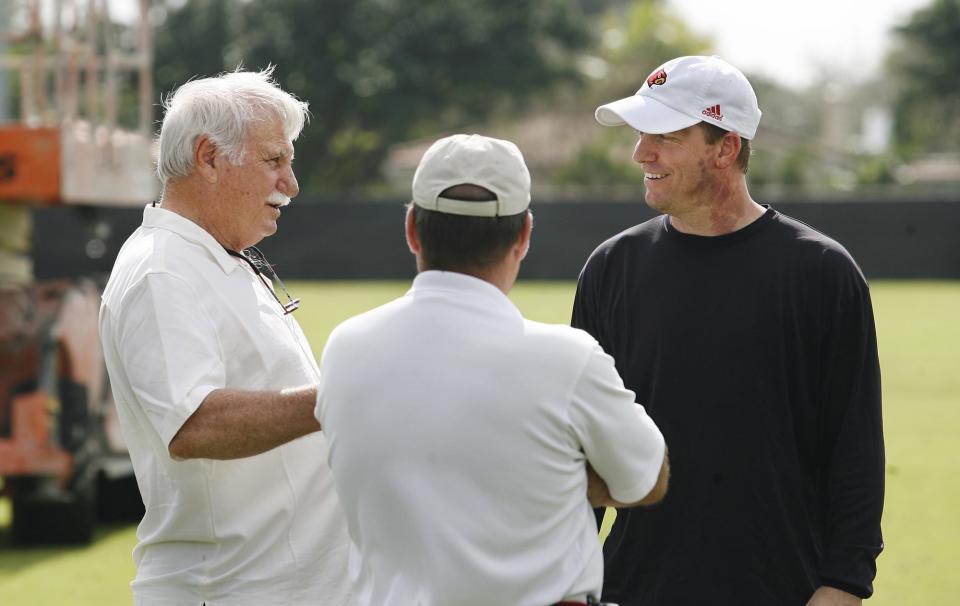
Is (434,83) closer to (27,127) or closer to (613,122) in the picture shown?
(27,127)

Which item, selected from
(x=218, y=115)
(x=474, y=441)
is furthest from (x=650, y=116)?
(x=474, y=441)

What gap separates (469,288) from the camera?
244 centimetres

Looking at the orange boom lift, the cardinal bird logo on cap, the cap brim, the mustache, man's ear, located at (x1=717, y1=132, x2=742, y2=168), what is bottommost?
the orange boom lift

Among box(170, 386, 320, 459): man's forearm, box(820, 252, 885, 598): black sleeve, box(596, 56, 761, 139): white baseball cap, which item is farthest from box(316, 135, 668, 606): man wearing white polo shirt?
box(596, 56, 761, 139): white baseball cap

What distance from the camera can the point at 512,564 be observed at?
241 cm

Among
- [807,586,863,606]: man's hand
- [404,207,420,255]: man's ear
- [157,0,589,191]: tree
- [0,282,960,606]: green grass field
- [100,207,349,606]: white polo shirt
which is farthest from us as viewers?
[157,0,589,191]: tree

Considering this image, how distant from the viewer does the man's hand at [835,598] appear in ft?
10.3

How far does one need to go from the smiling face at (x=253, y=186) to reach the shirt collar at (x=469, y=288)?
30.0 inches

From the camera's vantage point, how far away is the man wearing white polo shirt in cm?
238

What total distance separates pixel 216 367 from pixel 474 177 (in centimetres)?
72

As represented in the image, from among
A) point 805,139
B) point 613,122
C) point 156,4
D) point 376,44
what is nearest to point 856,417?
point 613,122

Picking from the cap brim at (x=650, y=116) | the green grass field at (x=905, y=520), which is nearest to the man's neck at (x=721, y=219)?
the cap brim at (x=650, y=116)

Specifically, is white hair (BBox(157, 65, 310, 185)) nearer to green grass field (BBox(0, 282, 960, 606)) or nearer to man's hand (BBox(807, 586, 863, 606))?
man's hand (BBox(807, 586, 863, 606))

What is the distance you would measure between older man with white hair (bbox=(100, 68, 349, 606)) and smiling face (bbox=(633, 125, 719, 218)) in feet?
2.83
